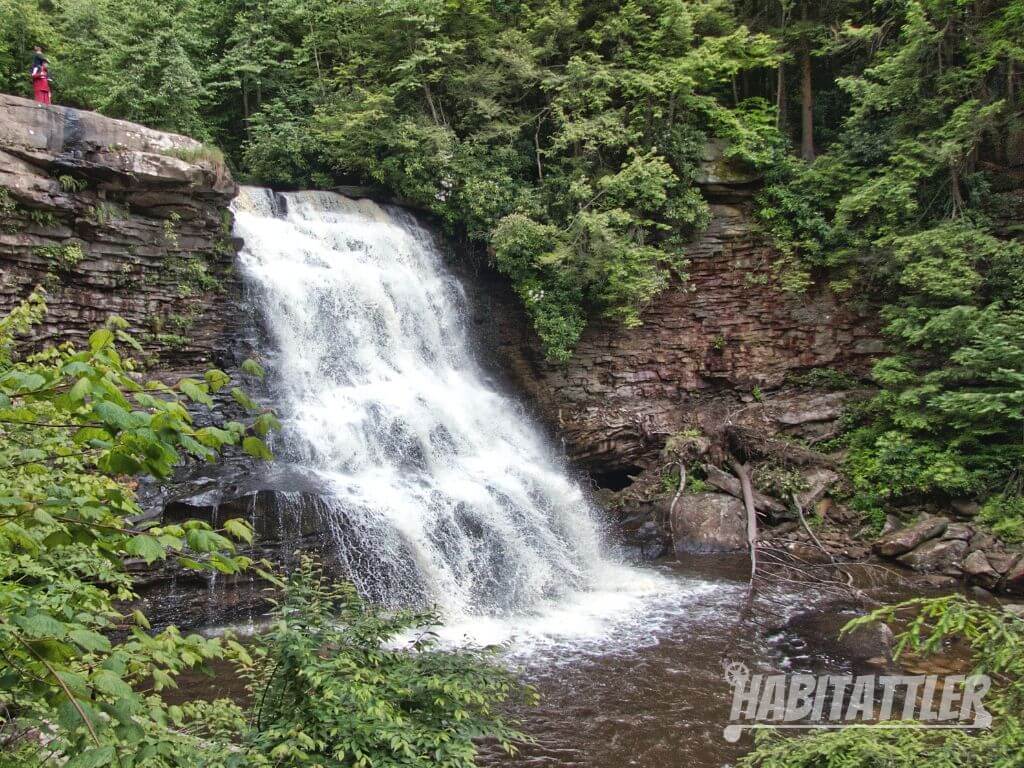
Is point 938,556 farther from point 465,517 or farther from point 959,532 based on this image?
point 465,517

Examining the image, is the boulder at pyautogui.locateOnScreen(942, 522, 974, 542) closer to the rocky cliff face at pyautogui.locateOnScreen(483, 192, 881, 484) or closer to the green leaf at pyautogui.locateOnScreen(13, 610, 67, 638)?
the rocky cliff face at pyautogui.locateOnScreen(483, 192, 881, 484)

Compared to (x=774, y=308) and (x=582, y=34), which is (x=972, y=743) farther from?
(x=582, y=34)

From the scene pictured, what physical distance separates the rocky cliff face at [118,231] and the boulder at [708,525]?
942 cm

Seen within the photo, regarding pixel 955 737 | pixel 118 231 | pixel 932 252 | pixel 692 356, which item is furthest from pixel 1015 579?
Answer: pixel 118 231

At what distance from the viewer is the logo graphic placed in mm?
6488

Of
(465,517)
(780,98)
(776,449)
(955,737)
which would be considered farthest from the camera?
(780,98)

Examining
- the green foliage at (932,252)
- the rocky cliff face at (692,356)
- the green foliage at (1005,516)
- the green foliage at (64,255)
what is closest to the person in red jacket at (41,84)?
the green foliage at (64,255)

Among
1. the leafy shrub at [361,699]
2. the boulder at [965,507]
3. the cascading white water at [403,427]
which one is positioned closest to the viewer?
the leafy shrub at [361,699]

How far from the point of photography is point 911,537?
437 inches

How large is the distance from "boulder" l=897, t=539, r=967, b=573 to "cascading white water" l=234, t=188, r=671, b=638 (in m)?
4.93

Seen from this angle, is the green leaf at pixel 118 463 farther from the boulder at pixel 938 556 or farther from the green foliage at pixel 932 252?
the boulder at pixel 938 556

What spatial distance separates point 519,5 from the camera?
15.3m

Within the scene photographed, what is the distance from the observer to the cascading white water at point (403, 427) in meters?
9.48

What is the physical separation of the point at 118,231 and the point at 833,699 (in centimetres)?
1225
